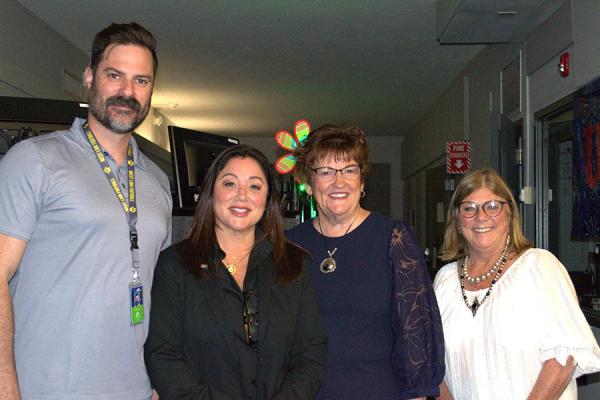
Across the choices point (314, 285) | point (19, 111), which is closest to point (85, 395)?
point (314, 285)

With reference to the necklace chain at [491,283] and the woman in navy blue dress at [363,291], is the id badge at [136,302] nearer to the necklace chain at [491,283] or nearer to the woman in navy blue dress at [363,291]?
the woman in navy blue dress at [363,291]

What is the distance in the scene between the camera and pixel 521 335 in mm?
2201

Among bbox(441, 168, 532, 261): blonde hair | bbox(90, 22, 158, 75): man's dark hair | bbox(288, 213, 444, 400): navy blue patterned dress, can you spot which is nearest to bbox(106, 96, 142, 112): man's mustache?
bbox(90, 22, 158, 75): man's dark hair

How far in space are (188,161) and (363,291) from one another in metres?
1.02

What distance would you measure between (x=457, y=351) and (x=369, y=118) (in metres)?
9.19

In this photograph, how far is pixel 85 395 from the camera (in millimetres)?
1882

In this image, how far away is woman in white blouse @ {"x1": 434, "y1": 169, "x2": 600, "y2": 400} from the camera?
217 cm

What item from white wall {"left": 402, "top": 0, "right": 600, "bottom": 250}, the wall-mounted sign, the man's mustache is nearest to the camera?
the man's mustache

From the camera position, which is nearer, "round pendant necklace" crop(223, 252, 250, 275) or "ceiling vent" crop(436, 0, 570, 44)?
"round pendant necklace" crop(223, 252, 250, 275)

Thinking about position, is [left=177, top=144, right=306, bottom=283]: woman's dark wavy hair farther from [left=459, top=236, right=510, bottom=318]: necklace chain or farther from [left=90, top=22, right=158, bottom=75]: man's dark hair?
[left=459, top=236, right=510, bottom=318]: necklace chain

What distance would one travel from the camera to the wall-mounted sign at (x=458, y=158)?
7.32 metres

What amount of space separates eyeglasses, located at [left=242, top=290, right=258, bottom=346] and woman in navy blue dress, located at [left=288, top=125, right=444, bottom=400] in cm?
29

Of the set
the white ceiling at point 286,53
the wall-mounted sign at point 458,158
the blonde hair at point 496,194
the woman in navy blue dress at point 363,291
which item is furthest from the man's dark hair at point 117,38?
the wall-mounted sign at point 458,158

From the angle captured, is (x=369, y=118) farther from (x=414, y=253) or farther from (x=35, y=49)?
(x=414, y=253)
